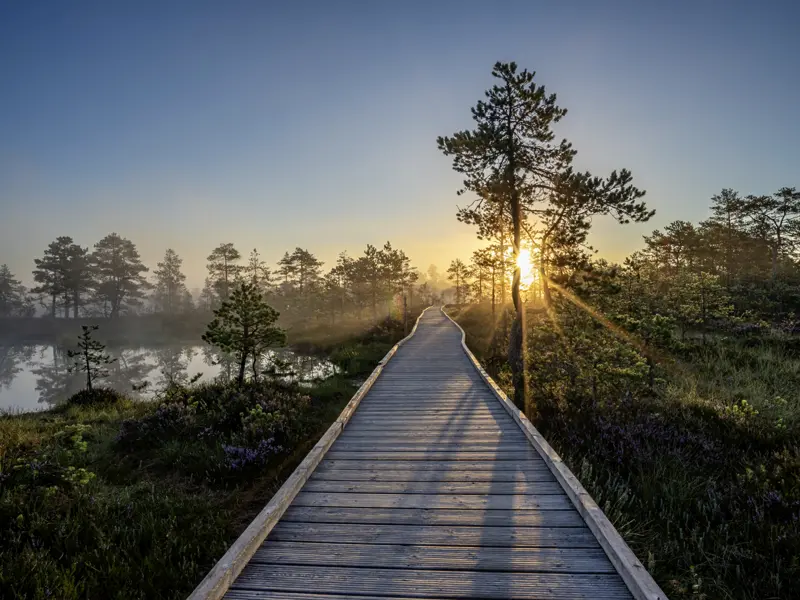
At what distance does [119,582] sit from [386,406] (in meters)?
5.18

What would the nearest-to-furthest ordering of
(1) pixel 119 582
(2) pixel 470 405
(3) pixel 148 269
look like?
(1) pixel 119 582, (2) pixel 470 405, (3) pixel 148 269

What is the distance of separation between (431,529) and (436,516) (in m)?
0.23

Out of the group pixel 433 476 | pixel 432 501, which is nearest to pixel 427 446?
pixel 433 476

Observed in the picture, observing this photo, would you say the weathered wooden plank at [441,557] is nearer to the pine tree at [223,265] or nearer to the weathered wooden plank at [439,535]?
the weathered wooden plank at [439,535]

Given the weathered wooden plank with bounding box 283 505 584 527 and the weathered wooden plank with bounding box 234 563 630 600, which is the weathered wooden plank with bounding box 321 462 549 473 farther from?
the weathered wooden plank with bounding box 234 563 630 600

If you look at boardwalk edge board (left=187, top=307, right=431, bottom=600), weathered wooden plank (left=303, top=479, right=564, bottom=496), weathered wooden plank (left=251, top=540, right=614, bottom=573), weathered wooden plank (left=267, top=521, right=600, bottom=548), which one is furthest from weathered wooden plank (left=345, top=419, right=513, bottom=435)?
weathered wooden plank (left=251, top=540, right=614, bottom=573)

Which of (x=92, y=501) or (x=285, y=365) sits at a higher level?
(x=285, y=365)

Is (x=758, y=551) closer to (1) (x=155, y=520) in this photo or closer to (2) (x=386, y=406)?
(2) (x=386, y=406)

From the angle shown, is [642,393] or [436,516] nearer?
[436,516]

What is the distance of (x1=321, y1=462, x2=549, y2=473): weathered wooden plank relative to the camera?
4.92 metres

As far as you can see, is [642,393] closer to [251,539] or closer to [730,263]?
[251,539]

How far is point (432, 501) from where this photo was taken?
4086mm

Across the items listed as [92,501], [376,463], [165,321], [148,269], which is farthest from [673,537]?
[148,269]

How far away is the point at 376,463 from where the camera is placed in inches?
204
